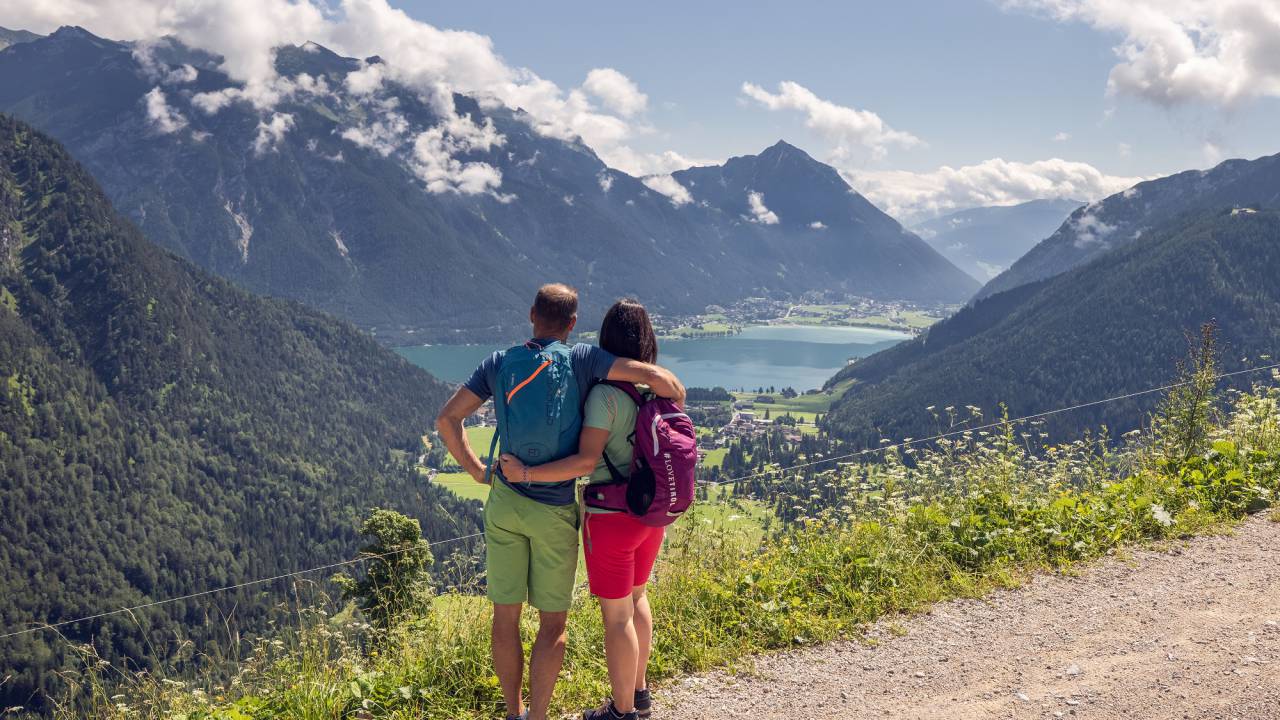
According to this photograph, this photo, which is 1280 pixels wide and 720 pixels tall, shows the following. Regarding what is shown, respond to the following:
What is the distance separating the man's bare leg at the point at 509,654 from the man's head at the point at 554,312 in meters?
1.73

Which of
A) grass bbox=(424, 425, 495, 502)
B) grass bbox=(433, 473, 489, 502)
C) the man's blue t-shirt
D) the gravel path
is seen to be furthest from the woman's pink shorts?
grass bbox=(433, 473, 489, 502)

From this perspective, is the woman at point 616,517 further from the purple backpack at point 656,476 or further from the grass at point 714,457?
the grass at point 714,457

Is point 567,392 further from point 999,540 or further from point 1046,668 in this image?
point 999,540

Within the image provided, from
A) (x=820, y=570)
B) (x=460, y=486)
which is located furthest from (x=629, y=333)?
(x=460, y=486)

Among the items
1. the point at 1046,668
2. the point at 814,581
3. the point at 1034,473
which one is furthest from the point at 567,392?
the point at 1034,473

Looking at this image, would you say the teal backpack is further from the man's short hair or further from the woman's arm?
the man's short hair

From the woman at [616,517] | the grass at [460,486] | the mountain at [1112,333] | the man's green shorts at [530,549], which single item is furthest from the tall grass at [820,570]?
the mountain at [1112,333]

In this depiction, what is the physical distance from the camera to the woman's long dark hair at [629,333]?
15.2 ft

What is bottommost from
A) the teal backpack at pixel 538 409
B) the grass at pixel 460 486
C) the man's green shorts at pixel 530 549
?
the grass at pixel 460 486

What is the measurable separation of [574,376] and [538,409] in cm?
30

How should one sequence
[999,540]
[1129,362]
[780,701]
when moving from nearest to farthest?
A: 1. [780,701]
2. [999,540]
3. [1129,362]

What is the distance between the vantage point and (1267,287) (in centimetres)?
15438

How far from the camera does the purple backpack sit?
4340 mm

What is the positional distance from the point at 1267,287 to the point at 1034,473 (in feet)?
631
